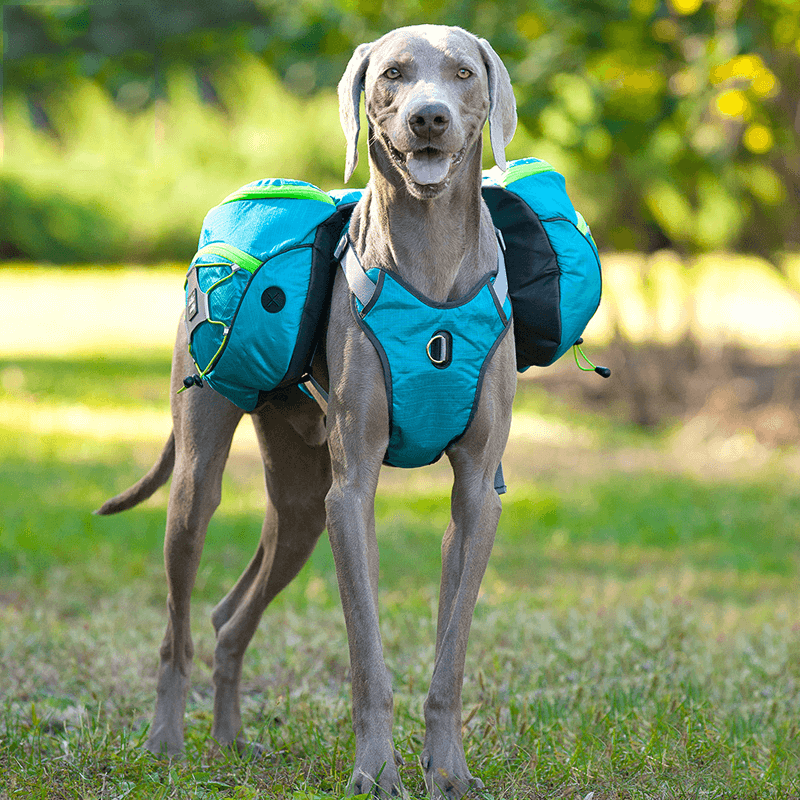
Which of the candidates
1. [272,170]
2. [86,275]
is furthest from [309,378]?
[272,170]

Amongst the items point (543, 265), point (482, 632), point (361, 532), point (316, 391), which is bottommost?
point (482, 632)

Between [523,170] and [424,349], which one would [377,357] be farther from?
[523,170]

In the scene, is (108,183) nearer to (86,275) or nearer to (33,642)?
(86,275)

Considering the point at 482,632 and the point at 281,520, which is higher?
the point at 281,520

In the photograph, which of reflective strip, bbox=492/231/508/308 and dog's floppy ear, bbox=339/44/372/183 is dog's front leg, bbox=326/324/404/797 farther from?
dog's floppy ear, bbox=339/44/372/183

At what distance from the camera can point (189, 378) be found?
3846 mm

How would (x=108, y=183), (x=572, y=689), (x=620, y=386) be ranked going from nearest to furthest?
(x=572, y=689)
(x=620, y=386)
(x=108, y=183)

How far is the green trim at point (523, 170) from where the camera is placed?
4.16 metres

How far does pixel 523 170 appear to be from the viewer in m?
4.21

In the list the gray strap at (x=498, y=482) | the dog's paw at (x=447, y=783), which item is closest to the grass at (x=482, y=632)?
the dog's paw at (x=447, y=783)

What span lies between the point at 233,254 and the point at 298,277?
0.25 meters

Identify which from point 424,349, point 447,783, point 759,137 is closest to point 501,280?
point 424,349

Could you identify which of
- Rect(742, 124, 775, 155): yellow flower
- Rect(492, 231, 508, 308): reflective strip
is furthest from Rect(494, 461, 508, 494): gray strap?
Rect(742, 124, 775, 155): yellow flower

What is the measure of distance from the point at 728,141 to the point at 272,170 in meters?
16.9
